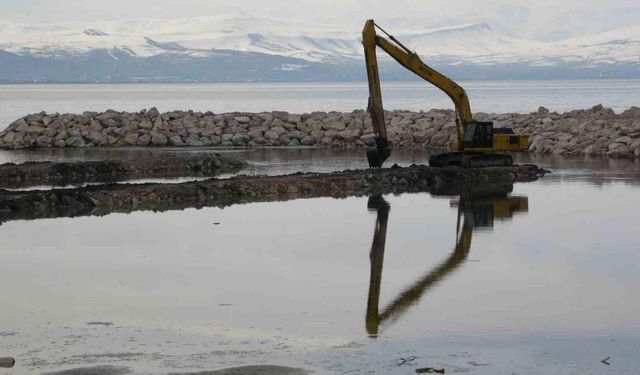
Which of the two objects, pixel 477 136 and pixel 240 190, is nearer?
pixel 240 190

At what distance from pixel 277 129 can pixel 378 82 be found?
17698 mm

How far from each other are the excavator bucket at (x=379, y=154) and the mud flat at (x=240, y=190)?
502mm

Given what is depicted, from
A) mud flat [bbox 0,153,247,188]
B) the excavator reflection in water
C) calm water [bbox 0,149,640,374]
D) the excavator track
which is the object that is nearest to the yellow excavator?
the excavator track

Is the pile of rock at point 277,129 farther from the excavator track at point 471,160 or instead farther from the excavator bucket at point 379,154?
the excavator bucket at point 379,154

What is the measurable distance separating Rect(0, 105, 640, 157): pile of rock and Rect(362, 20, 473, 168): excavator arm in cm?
1011

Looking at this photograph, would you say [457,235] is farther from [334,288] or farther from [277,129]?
[277,129]

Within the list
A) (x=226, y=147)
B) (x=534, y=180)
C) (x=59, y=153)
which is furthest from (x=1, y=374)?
(x=226, y=147)

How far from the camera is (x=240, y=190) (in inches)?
1075

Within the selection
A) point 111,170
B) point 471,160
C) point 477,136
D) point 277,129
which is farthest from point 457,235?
point 277,129

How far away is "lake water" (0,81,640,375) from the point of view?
12.1m

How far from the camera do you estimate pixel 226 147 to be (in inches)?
1795

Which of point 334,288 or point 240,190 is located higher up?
point 240,190

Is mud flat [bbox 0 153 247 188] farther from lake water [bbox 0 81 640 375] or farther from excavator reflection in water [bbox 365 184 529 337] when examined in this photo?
excavator reflection in water [bbox 365 184 529 337]

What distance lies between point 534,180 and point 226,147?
16.7m
